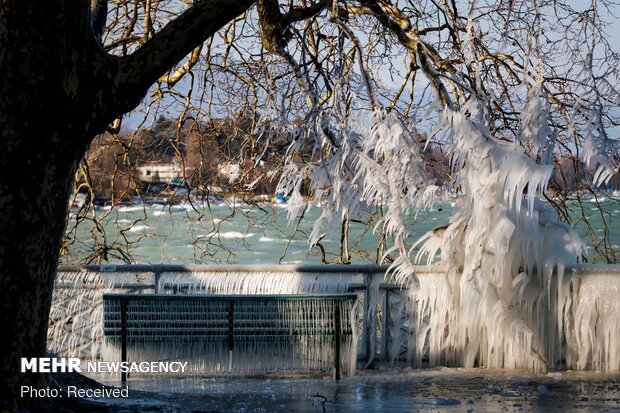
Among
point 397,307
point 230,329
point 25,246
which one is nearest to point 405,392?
point 397,307

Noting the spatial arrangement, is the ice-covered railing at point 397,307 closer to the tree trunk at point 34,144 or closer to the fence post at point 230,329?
the fence post at point 230,329

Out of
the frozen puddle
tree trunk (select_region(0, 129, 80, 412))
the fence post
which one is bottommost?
the frozen puddle

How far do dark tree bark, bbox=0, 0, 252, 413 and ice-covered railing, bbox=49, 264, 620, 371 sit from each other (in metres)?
4.07

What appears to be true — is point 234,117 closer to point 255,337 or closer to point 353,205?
point 353,205

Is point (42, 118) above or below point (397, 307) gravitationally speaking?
above

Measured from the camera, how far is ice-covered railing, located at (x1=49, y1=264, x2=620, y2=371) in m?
9.35

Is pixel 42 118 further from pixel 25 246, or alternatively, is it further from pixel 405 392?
pixel 405 392

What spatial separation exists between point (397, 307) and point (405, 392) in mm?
1437

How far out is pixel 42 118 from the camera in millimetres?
5598

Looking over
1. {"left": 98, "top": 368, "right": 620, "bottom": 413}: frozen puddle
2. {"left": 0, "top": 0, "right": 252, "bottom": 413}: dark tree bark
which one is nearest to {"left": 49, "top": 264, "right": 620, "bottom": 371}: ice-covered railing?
{"left": 98, "top": 368, "right": 620, "bottom": 413}: frozen puddle

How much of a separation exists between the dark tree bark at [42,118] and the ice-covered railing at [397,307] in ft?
13.3

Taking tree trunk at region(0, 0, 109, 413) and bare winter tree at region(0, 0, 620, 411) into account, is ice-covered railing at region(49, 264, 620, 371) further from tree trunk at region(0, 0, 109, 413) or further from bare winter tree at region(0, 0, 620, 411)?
tree trunk at region(0, 0, 109, 413)

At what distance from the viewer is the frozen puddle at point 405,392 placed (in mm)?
7828

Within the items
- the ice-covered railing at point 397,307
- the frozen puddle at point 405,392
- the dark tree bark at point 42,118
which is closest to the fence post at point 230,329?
the frozen puddle at point 405,392
